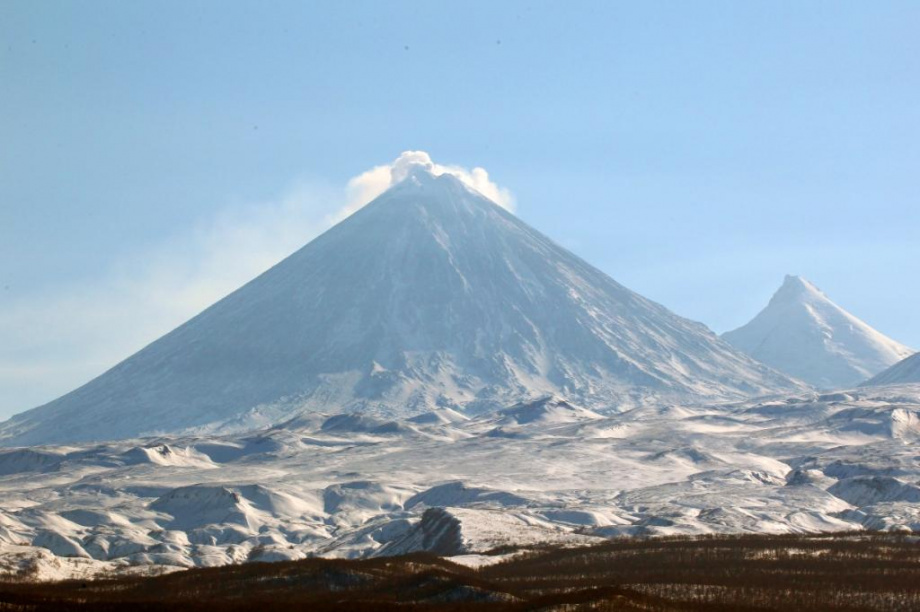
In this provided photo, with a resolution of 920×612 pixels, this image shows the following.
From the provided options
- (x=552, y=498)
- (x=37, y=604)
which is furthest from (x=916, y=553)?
(x=552, y=498)

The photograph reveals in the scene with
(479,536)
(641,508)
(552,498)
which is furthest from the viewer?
(552,498)

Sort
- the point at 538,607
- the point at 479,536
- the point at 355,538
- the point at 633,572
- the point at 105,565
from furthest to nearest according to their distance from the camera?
1. the point at 355,538
2. the point at 479,536
3. the point at 105,565
4. the point at 633,572
5. the point at 538,607

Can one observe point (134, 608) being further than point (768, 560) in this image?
No

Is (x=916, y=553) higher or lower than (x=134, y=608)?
lower

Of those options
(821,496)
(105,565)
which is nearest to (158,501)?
(821,496)

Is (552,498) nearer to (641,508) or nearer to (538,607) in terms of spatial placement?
(641,508)

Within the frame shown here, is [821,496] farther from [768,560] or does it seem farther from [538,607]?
[538,607]
